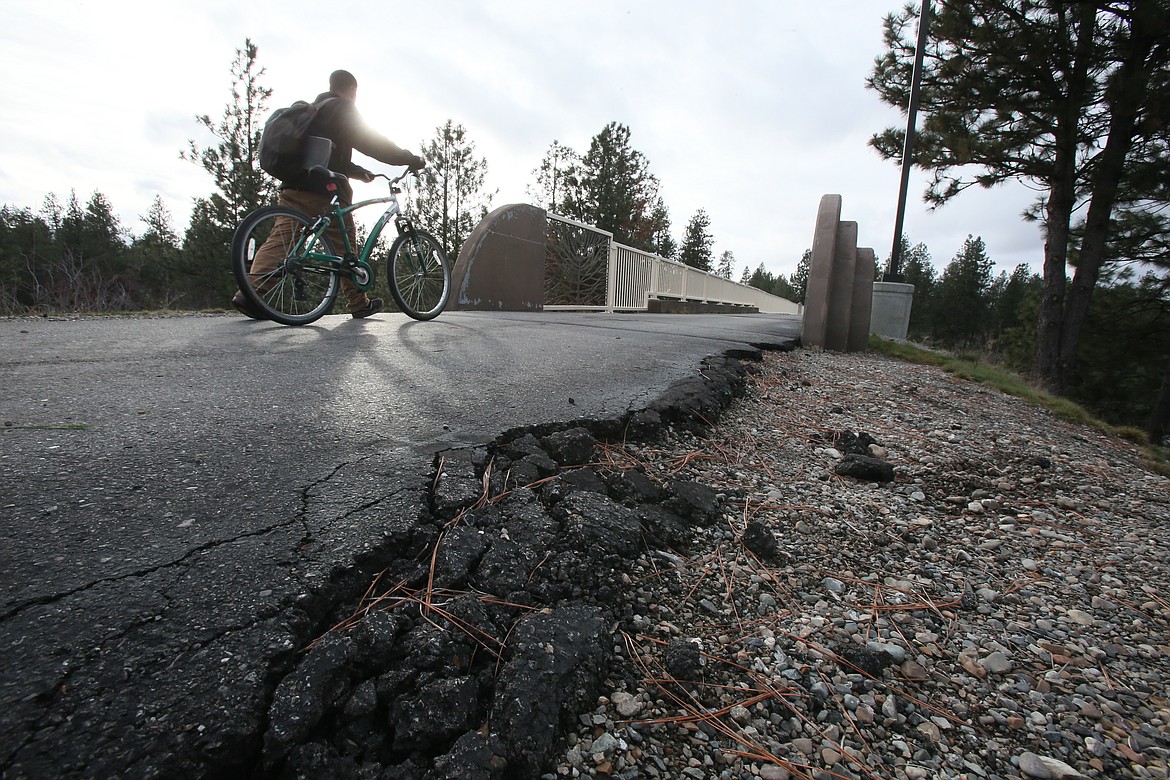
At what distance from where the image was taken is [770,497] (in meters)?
1.91

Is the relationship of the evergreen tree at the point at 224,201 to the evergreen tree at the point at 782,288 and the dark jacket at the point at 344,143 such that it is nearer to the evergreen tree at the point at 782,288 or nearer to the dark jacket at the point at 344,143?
the dark jacket at the point at 344,143

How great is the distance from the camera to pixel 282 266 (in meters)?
3.92

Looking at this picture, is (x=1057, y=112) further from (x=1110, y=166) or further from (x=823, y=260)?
(x=823, y=260)

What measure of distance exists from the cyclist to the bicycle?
0.42 feet

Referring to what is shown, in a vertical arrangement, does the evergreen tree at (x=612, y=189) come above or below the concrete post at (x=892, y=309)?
above

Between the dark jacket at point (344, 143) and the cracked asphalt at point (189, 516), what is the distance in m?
2.04

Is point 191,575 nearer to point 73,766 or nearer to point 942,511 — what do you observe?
point 73,766

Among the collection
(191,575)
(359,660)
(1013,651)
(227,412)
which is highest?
(227,412)

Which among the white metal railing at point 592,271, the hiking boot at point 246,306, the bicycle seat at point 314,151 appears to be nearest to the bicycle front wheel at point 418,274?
the bicycle seat at point 314,151

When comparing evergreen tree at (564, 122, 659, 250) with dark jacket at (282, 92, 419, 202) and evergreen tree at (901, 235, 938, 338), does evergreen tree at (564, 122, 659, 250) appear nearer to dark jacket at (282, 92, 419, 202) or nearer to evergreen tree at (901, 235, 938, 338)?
dark jacket at (282, 92, 419, 202)

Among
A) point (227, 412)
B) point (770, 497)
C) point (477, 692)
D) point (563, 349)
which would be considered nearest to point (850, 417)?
point (770, 497)

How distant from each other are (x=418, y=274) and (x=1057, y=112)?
11.1m

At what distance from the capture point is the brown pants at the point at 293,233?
12.8 ft

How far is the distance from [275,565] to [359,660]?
0.26 m
